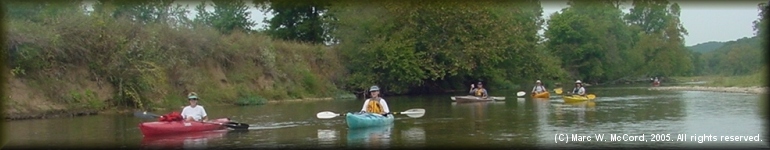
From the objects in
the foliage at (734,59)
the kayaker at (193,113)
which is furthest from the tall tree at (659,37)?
the kayaker at (193,113)

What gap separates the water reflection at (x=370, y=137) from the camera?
15684 millimetres

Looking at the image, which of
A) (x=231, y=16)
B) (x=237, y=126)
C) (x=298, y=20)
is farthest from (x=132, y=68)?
(x=231, y=16)

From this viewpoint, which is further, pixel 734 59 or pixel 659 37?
pixel 659 37

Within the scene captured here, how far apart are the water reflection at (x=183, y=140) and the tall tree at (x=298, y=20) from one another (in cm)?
3142

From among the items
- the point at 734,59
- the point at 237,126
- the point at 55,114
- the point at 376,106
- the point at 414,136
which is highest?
the point at 734,59

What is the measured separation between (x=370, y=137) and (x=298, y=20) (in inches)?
1355

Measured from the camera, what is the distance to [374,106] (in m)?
19.9

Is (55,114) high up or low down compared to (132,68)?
down

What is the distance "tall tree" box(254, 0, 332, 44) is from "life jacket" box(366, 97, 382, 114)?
2983 centimetres

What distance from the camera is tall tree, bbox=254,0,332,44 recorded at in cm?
4991

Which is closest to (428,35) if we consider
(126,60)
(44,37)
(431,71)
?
(431,71)

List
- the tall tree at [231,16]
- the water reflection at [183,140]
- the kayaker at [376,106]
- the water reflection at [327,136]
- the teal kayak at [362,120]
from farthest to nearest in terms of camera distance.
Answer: the tall tree at [231,16]
the kayaker at [376,106]
the teal kayak at [362,120]
the water reflection at [327,136]
the water reflection at [183,140]

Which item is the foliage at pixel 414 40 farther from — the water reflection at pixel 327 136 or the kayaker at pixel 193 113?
the kayaker at pixel 193 113

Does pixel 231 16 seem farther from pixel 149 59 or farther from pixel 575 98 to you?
pixel 575 98
